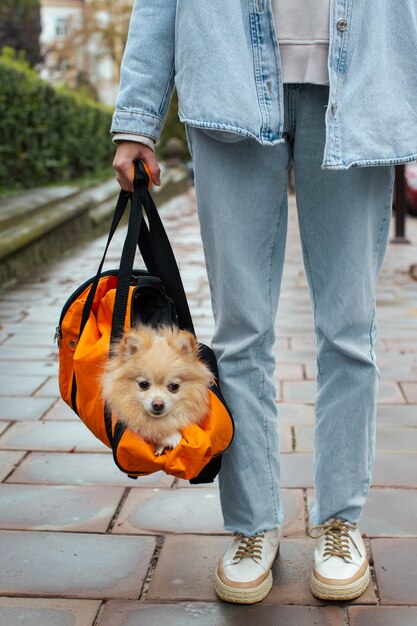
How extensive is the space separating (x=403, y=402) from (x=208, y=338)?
61.2 inches

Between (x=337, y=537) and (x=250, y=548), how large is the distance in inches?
9.6

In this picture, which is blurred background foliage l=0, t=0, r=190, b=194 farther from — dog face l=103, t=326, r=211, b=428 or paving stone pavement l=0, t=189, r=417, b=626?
dog face l=103, t=326, r=211, b=428

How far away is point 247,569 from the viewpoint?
2.30m

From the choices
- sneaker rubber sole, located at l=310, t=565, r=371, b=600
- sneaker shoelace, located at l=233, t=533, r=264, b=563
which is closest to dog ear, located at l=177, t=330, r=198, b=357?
sneaker shoelace, located at l=233, t=533, r=264, b=563

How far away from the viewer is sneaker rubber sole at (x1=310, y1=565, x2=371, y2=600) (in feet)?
7.38

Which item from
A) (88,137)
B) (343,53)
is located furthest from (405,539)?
(88,137)

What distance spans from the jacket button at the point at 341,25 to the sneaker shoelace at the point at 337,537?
1.31m

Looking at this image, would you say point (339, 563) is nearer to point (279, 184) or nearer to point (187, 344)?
point (187, 344)

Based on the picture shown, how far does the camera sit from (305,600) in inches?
89.7

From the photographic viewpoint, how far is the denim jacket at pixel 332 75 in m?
1.99

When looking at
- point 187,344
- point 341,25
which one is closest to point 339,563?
point 187,344

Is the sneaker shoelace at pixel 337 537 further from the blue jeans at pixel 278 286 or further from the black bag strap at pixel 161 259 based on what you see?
the black bag strap at pixel 161 259

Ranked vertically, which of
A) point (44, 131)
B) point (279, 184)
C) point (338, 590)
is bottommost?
point (44, 131)

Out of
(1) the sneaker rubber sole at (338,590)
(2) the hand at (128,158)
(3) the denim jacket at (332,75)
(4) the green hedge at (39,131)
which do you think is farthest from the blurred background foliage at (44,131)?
(1) the sneaker rubber sole at (338,590)
